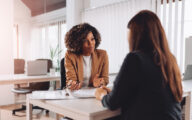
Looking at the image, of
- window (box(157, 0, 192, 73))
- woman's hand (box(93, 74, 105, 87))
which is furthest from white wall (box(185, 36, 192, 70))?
woman's hand (box(93, 74, 105, 87))

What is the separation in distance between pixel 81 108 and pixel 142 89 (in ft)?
1.17

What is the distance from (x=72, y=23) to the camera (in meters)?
5.01

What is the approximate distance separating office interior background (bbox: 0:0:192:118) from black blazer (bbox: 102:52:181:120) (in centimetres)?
151

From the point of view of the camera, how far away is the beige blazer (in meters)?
1.89

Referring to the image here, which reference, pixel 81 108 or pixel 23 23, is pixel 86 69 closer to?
pixel 81 108

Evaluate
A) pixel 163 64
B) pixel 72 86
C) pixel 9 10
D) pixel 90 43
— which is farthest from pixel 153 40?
pixel 9 10

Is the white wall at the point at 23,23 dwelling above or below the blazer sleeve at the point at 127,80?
above

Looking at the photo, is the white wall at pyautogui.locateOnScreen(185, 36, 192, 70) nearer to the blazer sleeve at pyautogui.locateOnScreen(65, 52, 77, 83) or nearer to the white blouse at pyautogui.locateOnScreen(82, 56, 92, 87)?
the white blouse at pyautogui.locateOnScreen(82, 56, 92, 87)

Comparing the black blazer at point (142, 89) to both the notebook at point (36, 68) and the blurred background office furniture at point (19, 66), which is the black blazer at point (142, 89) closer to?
the notebook at point (36, 68)

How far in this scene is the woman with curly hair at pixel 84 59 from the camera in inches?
75.9

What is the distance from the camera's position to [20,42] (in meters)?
5.01

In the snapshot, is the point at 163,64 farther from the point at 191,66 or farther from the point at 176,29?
the point at 176,29

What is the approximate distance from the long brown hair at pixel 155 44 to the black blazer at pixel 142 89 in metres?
0.04

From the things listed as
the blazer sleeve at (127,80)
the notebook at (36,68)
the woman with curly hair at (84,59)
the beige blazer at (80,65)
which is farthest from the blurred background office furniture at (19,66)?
the blazer sleeve at (127,80)
